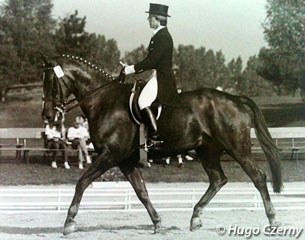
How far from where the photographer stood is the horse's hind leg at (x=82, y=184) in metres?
3.54

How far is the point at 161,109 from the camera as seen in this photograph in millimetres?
3609

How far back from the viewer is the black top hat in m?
3.55

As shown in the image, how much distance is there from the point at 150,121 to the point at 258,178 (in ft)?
2.08

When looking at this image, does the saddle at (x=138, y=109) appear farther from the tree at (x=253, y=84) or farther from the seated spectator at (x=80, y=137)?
the tree at (x=253, y=84)

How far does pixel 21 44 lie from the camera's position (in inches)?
147

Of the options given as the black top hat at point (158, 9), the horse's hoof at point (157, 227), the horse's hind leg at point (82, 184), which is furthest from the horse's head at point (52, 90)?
the horse's hoof at point (157, 227)

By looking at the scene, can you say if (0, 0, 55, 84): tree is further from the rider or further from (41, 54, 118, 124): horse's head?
the rider

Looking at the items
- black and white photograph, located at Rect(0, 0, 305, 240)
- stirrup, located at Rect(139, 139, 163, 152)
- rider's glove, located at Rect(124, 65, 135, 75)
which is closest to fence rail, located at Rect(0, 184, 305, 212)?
black and white photograph, located at Rect(0, 0, 305, 240)

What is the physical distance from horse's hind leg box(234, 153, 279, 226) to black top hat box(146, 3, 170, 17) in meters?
0.83

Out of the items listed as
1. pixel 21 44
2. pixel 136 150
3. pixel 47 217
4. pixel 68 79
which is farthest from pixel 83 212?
pixel 21 44

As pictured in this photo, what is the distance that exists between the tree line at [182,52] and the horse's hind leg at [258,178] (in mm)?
375

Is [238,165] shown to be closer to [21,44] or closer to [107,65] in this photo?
[107,65]

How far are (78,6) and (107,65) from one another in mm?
347

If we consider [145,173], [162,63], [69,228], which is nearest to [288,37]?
[162,63]
